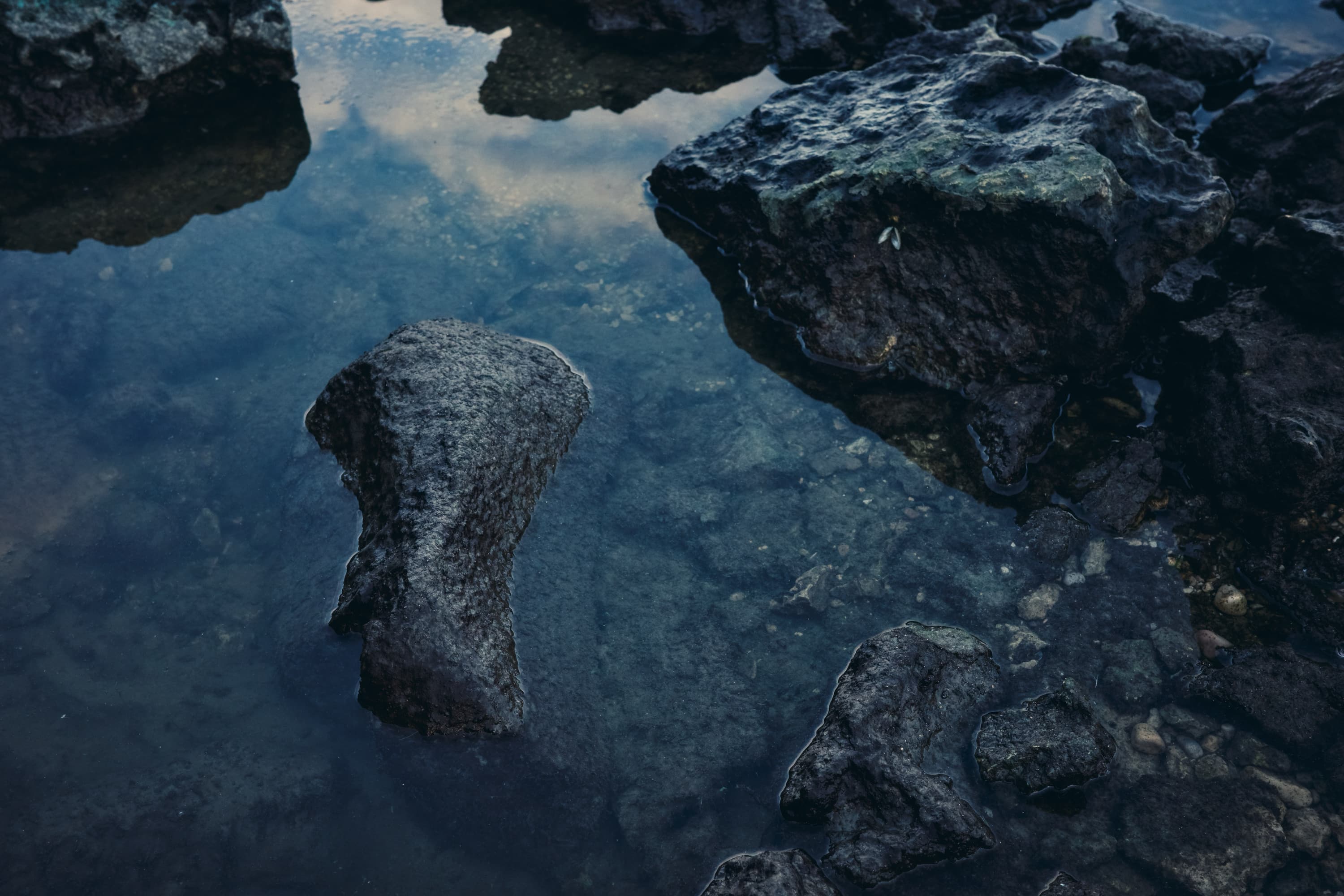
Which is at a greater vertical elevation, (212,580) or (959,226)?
(959,226)

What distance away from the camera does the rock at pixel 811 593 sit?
149 inches

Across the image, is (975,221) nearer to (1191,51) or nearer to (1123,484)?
(1123,484)

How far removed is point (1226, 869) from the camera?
307cm

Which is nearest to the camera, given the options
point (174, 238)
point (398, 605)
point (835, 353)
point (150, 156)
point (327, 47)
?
point (398, 605)

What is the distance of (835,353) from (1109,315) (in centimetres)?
140

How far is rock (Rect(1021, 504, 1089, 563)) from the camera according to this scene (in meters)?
3.92

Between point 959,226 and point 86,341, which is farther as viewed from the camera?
point 86,341

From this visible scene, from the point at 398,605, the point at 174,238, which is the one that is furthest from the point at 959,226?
the point at 174,238

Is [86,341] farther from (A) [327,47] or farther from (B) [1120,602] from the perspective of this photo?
(B) [1120,602]

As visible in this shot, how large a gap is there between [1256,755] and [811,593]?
186 centimetres

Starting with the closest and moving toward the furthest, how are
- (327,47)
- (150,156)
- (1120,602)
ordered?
(1120,602)
(150,156)
(327,47)

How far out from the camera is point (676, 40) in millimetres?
7160

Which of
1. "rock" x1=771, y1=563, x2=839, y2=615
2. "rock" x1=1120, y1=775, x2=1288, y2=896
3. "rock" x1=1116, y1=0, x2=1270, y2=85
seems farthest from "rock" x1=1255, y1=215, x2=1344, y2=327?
"rock" x1=1116, y1=0, x2=1270, y2=85

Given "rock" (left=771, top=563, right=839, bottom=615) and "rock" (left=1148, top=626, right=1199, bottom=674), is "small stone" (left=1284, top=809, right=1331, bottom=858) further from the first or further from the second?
"rock" (left=771, top=563, right=839, bottom=615)
